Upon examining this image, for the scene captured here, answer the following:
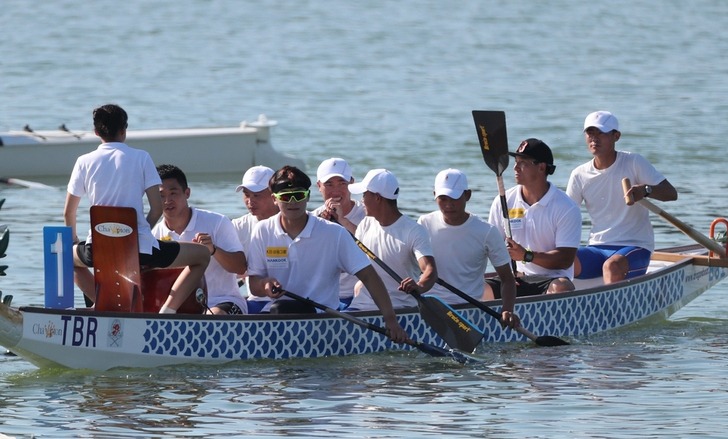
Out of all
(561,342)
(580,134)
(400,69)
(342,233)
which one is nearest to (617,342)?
(561,342)

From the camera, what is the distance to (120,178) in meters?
9.77

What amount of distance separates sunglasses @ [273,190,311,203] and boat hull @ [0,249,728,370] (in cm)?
77

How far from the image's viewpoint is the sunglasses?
10211mm

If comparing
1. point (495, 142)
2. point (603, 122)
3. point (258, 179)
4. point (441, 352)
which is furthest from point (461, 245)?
point (603, 122)

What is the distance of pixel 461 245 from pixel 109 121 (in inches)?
106

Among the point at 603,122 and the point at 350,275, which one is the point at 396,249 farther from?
the point at 603,122

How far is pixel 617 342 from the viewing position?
11992mm

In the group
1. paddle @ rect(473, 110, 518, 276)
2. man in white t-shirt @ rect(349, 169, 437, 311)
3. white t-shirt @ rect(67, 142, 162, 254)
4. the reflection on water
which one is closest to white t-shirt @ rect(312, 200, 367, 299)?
man in white t-shirt @ rect(349, 169, 437, 311)

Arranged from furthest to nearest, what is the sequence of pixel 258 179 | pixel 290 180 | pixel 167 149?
pixel 167 149, pixel 258 179, pixel 290 180

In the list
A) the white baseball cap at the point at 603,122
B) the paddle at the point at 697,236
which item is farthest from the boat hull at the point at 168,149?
the white baseball cap at the point at 603,122

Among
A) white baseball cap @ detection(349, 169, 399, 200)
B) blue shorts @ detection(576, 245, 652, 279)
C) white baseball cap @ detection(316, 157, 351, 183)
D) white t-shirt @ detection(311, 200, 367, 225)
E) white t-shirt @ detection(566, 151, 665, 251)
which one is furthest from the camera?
blue shorts @ detection(576, 245, 652, 279)

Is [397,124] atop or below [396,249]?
atop

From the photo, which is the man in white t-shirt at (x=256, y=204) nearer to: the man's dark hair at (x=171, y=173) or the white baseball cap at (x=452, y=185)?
the man's dark hair at (x=171, y=173)

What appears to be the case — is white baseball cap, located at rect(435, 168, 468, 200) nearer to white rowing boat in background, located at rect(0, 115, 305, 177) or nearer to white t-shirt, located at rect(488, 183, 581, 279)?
white t-shirt, located at rect(488, 183, 581, 279)
